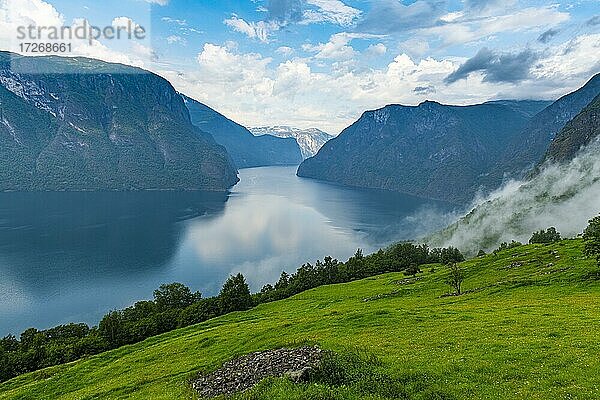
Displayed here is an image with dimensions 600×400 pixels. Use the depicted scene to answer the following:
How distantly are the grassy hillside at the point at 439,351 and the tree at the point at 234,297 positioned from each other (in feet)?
70.7

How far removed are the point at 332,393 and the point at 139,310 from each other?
88.0 meters

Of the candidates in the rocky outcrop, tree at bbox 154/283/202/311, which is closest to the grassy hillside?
the rocky outcrop

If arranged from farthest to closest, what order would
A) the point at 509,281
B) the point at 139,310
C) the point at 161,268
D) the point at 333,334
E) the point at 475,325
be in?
1. the point at 161,268
2. the point at 139,310
3. the point at 509,281
4. the point at 333,334
5. the point at 475,325

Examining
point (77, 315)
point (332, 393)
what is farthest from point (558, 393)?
point (77, 315)

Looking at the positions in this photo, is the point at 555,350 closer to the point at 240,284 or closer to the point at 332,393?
the point at 332,393

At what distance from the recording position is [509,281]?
74.5 metres

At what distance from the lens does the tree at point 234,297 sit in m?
99.0

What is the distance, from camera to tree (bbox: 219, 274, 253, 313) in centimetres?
9900

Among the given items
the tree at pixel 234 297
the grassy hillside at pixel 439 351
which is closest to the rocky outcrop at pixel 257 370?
the grassy hillside at pixel 439 351

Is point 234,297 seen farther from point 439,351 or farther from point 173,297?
point 439,351

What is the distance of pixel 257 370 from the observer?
2988cm

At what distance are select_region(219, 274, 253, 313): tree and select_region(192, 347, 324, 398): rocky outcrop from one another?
65.3m

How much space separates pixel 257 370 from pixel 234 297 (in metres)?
72.8

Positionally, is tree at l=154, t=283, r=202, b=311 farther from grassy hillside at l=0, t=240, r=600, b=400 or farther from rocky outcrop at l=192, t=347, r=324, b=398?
rocky outcrop at l=192, t=347, r=324, b=398
